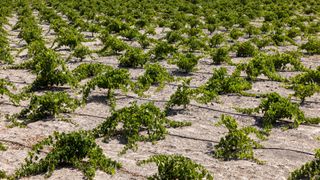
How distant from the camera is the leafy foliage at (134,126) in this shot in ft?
31.6

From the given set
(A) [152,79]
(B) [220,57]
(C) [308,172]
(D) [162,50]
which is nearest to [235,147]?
(C) [308,172]

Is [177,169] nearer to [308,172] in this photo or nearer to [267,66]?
[308,172]

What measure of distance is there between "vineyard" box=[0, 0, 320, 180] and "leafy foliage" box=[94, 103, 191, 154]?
0.03 m

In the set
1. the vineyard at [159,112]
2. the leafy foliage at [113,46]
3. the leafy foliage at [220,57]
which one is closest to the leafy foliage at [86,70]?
the vineyard at [159,112]

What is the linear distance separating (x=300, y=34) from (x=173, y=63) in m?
9.10

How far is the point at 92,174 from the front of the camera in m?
7.92

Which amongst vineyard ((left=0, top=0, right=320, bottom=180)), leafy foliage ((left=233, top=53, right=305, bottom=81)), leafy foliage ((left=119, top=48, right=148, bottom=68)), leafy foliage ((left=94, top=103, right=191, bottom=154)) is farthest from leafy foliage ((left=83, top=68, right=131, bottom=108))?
leafy foliage ((left=233, top=53, right=305, bottom=81))

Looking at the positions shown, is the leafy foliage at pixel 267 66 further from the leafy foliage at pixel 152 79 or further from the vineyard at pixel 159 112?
the leafy foliage at pixel 152 79

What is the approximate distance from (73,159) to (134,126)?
184 centimetres

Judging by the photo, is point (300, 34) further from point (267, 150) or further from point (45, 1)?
point (45, 1)

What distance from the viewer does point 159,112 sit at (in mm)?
10312

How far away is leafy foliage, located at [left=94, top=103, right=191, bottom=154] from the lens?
964 cm

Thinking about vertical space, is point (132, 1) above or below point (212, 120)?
below

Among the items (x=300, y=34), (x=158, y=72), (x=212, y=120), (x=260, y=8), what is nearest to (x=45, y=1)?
(x=260, y=8)
